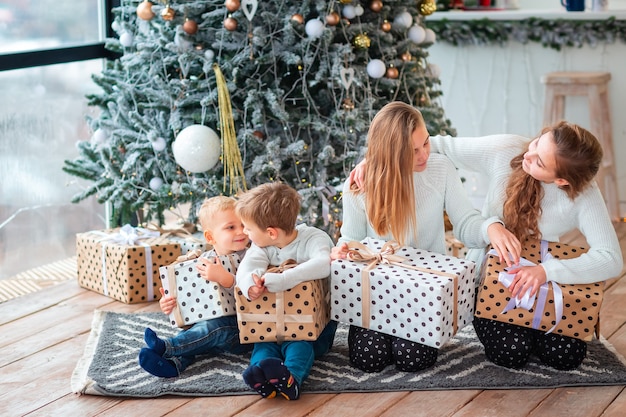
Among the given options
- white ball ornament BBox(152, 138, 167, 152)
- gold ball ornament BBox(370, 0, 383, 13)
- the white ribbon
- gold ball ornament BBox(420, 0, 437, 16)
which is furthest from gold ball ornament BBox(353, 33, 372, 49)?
the white ribbon

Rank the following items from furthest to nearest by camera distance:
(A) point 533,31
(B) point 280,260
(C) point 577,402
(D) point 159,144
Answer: (A) point 533,31
(D) point 159,144
(B) point 280,260
(C) point 577,402

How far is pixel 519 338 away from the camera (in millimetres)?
2533

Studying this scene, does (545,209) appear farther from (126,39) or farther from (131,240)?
(126,39)

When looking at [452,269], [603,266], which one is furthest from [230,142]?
[603,266]

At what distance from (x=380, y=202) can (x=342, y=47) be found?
87 cm

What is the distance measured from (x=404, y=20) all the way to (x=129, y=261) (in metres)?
1.39

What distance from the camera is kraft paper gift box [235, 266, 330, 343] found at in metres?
2.48

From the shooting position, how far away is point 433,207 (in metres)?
2.65

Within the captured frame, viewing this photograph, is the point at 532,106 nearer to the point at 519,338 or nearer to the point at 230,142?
the point at 230,142

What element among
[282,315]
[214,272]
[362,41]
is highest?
[362,41]

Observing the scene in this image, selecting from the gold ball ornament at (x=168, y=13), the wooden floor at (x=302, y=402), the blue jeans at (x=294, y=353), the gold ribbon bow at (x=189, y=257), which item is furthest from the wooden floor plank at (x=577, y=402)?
the gold ball ornament at (x=168, y=13)

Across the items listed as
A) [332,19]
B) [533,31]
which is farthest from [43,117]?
[533,31]

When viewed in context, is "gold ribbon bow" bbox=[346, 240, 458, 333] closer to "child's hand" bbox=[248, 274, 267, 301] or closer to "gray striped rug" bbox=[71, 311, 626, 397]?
"gray striped rug" bbox=[71, 311, 626, 397]

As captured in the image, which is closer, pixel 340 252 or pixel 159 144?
pixel 340 252
